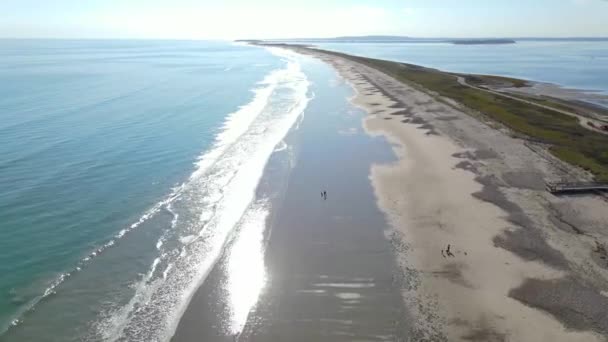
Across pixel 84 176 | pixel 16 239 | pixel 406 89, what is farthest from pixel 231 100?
pixel 16 239

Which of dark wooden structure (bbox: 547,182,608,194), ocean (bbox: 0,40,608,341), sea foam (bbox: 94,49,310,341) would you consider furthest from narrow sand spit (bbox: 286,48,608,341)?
sea foam (bbox: 94,49,310,341)

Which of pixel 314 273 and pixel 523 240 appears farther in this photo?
pixel 523 240

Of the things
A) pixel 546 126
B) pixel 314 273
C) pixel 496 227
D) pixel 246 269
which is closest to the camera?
pixel 314 273

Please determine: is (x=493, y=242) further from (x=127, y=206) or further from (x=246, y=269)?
(x=127, y=206)

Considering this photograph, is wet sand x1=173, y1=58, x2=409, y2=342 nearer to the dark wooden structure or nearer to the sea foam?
the sea foam

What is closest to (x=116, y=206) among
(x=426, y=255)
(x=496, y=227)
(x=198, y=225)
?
(x=198, y=225)
